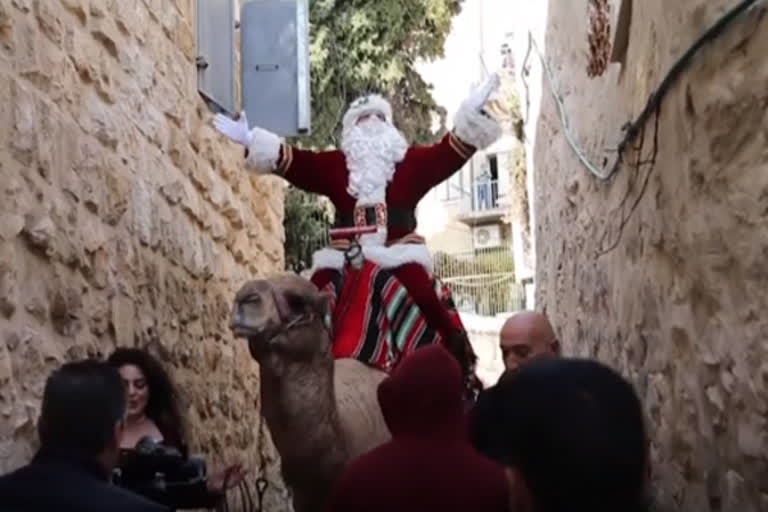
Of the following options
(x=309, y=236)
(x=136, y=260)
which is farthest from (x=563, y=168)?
(x=309, y=236)

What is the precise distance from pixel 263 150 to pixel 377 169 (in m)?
0.52

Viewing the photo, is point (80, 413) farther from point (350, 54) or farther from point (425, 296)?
point (350, 54)

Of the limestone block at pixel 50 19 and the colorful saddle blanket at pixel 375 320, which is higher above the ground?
the limestone block at pixel 50 19

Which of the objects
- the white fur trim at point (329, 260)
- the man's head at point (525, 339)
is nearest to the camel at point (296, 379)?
the man's head at point (525, 339)

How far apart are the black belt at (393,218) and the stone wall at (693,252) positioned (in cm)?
93

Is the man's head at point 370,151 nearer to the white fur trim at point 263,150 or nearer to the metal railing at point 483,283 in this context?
the white fur trim at point 263,150

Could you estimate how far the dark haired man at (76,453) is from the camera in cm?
249

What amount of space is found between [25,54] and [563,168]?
4076 millimetres

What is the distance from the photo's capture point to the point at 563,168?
7113 mm

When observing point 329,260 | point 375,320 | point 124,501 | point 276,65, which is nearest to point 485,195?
point 276,65

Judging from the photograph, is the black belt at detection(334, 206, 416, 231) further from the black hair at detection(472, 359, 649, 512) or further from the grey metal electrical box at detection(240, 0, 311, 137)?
the black hair at detection(472, 359, 649, 512)

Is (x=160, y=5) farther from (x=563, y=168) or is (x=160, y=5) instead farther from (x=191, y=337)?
(x=563, y=168)

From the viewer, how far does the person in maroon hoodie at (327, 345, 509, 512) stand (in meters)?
2.54

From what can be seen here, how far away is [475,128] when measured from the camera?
5160 millimetres
